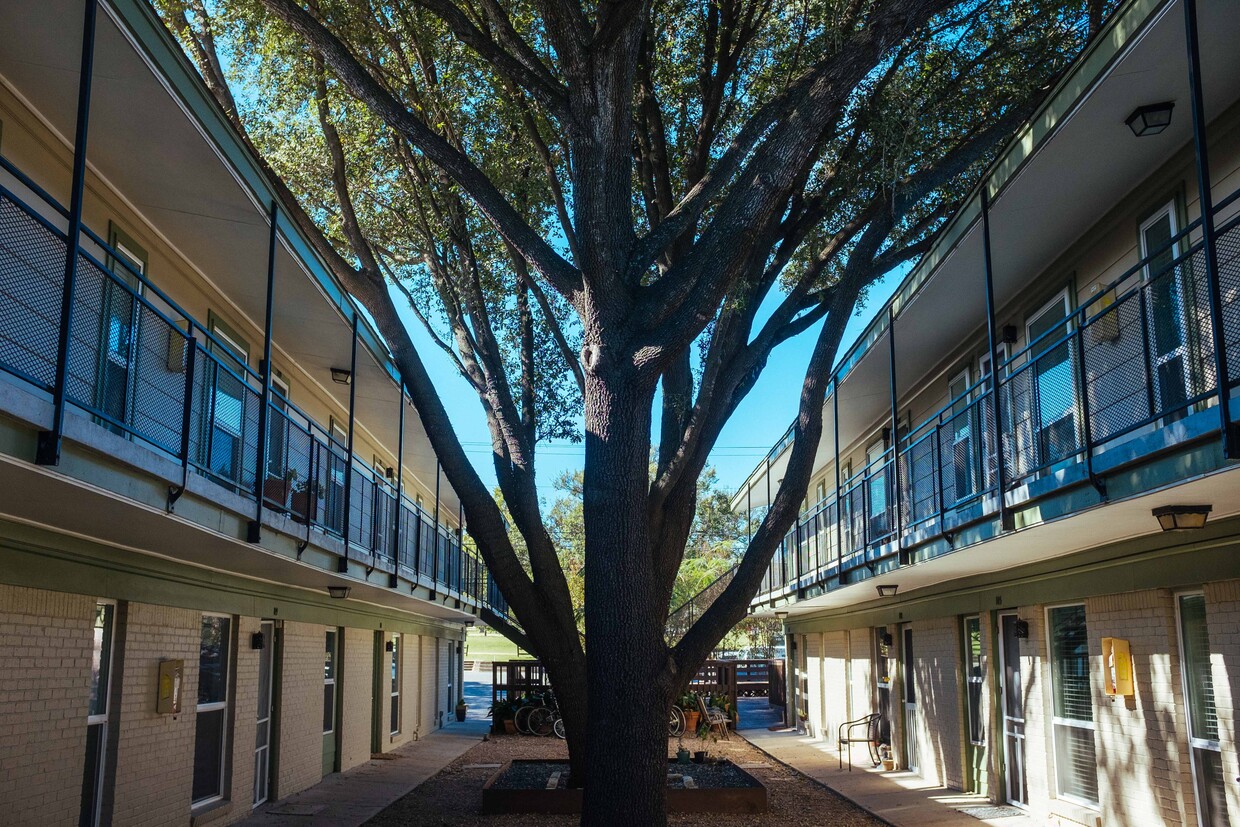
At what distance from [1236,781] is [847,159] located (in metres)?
7.29

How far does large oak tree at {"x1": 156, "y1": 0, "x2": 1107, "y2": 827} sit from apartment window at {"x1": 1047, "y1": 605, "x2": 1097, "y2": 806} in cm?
309

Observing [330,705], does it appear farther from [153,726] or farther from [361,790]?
[153,726]

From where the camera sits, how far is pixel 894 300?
43.8 feet

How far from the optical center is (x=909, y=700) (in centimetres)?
1702

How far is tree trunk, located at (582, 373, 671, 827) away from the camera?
8.86 m

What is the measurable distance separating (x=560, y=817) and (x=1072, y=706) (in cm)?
573

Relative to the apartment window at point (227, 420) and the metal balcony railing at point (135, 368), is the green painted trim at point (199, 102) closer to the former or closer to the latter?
the metal balcony railing at point (135, 368)

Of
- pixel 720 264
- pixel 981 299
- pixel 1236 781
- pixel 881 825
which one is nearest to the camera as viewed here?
pixel 1236 781

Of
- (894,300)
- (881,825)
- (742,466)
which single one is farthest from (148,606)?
(742,466)

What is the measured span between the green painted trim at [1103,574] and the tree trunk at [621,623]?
4.20 meters

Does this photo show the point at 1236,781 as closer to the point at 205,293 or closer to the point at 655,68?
the point at 655,68

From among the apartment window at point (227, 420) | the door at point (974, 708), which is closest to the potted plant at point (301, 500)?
the apartment window at point (227, 420)

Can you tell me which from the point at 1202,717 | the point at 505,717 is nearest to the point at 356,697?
the point at 505,717

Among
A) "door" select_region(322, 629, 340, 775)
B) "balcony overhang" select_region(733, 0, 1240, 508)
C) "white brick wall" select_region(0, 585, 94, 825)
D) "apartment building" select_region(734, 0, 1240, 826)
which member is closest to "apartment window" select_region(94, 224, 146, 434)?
"white brick wall" select_region(0, 585, 94, 825)
